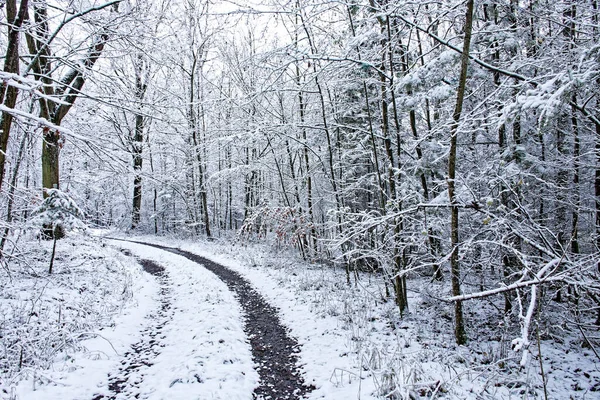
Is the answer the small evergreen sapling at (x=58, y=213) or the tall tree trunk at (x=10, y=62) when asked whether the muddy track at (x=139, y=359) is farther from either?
the tall tree trunk at (x=10, y=62)

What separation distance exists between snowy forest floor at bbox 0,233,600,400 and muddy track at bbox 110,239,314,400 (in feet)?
0.49

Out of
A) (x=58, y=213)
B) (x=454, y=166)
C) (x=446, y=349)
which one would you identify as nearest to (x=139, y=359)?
(x=58, y=213)

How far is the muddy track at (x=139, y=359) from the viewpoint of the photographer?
4.59 meters

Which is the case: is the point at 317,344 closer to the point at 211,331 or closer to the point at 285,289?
the point at 211,331

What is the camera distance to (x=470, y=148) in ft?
30.5

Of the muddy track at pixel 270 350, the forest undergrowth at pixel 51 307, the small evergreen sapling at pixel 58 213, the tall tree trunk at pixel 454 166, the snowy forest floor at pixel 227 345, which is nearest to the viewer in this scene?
the snowy forest floor at pixel 227 345

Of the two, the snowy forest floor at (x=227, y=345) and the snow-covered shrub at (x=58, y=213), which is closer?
the snowy forest floor at (x=227, y=345)

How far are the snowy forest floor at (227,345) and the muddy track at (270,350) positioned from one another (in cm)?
15

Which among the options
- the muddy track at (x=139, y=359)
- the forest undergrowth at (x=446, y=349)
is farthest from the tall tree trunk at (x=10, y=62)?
the forest undergrowth at (x=446, y=349)

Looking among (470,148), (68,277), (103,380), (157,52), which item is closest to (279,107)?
(157,52)

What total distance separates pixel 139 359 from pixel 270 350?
7.47ft

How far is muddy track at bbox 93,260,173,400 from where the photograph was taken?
15.1 feet

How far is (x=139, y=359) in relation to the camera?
18.1 ft

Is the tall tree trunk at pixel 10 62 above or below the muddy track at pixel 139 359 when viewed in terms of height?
above
